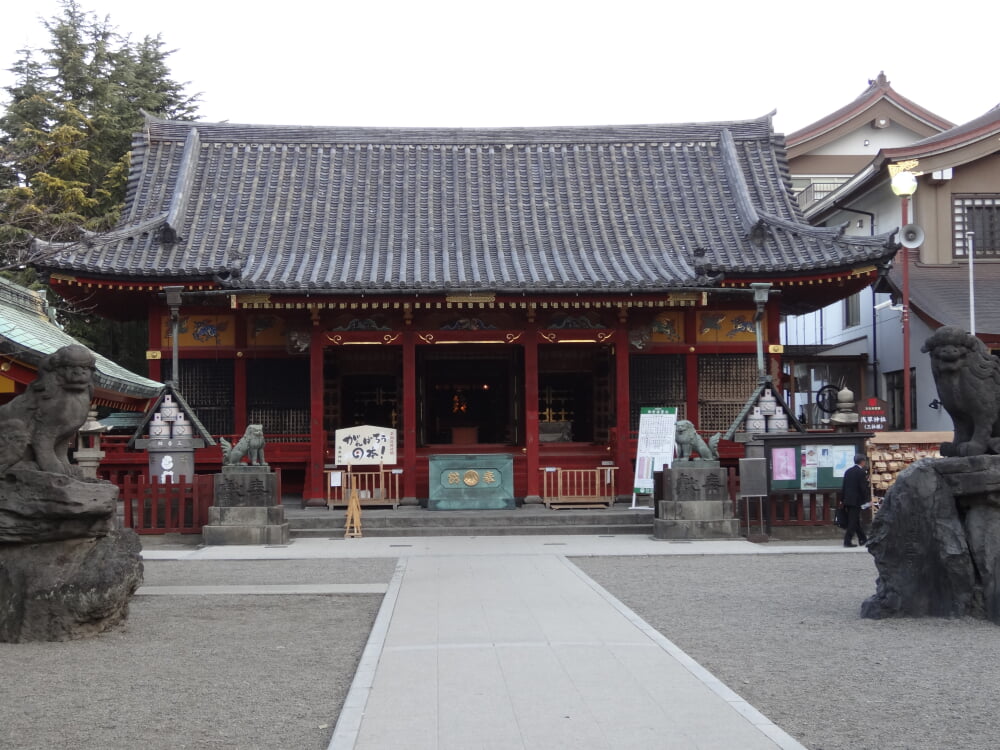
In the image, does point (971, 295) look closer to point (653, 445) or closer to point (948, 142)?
point (948, 142)

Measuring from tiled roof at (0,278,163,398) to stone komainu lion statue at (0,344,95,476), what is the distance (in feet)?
10.2

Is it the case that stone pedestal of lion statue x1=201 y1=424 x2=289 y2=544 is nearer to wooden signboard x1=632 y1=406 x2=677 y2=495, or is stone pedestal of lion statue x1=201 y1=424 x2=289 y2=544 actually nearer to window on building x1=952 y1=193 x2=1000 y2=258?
wooden signboard x1=632 y1=406 x2=677 y2=495

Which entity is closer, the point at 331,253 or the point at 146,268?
the point at 146,268

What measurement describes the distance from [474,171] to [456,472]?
31.3 feet

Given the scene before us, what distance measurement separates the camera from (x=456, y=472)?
20.7 meters

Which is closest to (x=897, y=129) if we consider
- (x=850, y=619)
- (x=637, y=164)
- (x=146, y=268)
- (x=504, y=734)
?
(x=637, y=164)

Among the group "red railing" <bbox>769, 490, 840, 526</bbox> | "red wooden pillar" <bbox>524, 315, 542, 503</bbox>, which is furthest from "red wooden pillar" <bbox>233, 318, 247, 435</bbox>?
"red railing" <bbox>769, 490, 840, 526</bbox>

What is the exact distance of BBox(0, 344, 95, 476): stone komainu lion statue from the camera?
920 centimetres

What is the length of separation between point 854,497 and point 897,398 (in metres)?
11.4

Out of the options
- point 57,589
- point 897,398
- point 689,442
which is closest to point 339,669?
point 57,589

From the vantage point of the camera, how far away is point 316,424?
2144cm

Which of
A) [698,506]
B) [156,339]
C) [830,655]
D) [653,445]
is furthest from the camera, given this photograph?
[156,339]

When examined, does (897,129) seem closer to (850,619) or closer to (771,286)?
(771,286)

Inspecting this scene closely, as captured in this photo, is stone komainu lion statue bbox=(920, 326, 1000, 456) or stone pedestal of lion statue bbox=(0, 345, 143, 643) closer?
stone pedestal of lion statue bbox=(0, 345, 143, 643)
